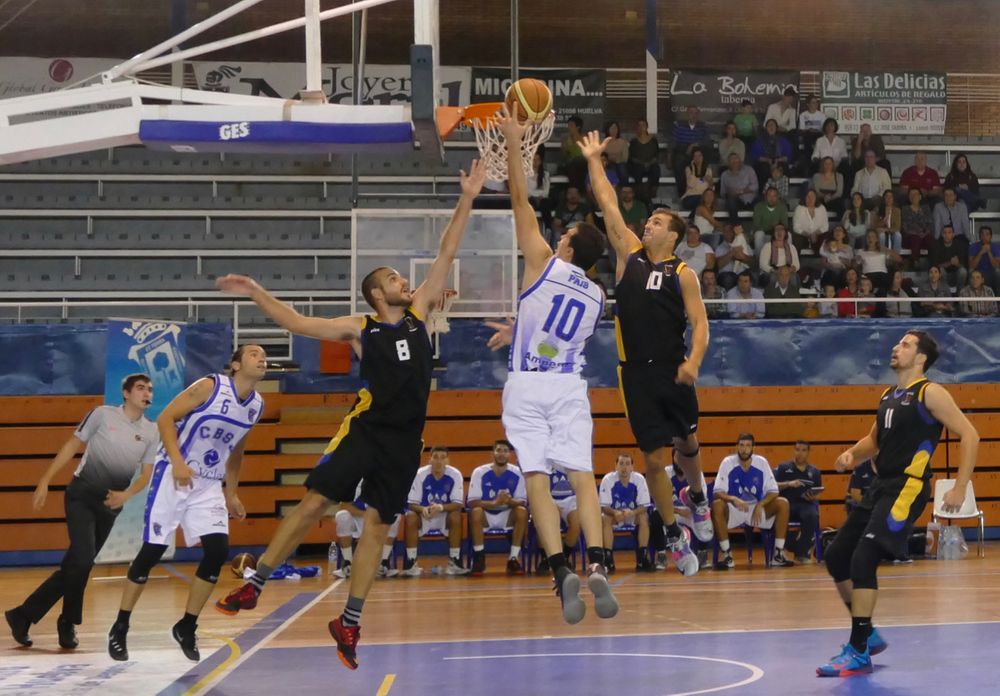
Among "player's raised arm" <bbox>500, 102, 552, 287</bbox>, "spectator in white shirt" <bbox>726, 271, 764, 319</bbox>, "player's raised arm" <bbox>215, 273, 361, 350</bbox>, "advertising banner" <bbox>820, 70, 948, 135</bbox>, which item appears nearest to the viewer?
"player's raised arm" <bbox>500, 102, 552, 287</bbox>

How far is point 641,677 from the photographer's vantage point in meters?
8.43

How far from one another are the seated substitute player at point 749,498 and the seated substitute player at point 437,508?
3093 mm

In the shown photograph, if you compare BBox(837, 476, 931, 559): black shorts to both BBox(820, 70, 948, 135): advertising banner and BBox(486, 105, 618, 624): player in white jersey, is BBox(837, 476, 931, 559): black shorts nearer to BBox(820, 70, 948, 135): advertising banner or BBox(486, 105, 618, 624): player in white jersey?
BBox(486, 105, 618, 624): player in white jersey

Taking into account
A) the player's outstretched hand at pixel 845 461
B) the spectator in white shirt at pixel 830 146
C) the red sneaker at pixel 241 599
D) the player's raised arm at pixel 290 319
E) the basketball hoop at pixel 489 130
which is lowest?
the red sneaker at pixel 241 599

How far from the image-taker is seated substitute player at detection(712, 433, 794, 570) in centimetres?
1595

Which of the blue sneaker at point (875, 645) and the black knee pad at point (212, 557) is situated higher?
the black knee pad at point (212, 557)

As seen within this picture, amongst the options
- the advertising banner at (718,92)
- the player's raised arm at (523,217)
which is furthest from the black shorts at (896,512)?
the advertising banner at (718,92)

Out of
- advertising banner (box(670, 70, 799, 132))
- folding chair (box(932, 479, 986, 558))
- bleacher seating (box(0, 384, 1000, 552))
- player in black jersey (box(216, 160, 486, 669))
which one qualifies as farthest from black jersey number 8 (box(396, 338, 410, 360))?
advertising banner (box(670, 70, 799, 132))

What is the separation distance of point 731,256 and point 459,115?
12130 millimetres

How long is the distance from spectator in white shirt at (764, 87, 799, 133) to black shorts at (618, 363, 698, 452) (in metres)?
15.0

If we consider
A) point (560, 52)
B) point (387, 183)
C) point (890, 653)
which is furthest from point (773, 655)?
point (560, 52)

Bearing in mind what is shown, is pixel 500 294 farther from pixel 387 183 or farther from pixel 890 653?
pixel 890 653

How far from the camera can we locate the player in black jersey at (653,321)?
751 cm

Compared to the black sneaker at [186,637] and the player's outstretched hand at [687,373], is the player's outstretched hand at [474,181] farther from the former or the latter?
the black sneaker at [186,637]
